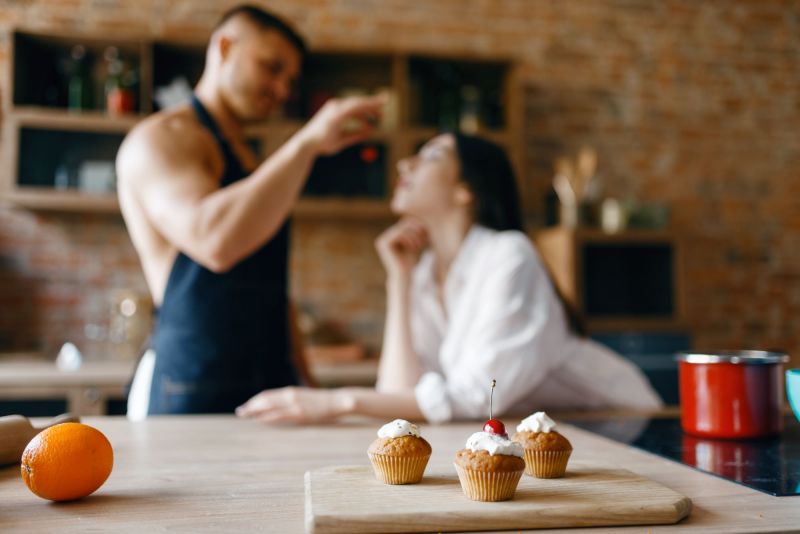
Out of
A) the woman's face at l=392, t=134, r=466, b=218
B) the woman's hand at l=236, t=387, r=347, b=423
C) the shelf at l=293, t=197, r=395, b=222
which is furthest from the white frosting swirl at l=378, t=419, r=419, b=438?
the shelf at l=293, t=197, r=395, b=222

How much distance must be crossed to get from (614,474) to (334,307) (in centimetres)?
291

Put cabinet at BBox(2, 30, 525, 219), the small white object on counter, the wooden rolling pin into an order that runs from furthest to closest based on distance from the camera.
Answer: cabinet at BBox(2, 30, 525, 219) → the small white object on counter → the wooden rolling pin

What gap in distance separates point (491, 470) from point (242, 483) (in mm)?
325

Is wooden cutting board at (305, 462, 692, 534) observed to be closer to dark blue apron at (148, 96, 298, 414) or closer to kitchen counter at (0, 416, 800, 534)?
kitchen counter at (0, 416, 800, 534)

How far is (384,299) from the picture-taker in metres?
3.69

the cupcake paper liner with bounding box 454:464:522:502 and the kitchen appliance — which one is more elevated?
the cupcake paper liner with bounding box 454:464:522:502

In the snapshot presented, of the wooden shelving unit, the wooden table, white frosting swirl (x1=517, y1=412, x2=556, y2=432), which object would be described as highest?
the wooden shelving unit

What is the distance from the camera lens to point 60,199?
307 cm

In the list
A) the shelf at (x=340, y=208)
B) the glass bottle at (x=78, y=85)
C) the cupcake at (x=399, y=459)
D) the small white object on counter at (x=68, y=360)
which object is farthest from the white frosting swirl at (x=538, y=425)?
the glass bottle at (x=78, y=85)

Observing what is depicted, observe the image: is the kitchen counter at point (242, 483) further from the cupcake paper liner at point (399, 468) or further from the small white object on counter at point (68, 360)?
the small white object on counter at point (68, 360)

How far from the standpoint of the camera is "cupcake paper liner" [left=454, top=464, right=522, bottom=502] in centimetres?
70

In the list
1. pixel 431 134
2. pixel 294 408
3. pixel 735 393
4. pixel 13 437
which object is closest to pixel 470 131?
pixel 431 134

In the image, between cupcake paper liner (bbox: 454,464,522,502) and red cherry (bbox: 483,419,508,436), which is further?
red cherry (bbox: 483,419,508,436)

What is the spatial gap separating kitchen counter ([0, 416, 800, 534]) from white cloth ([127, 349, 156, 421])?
1.42ft
